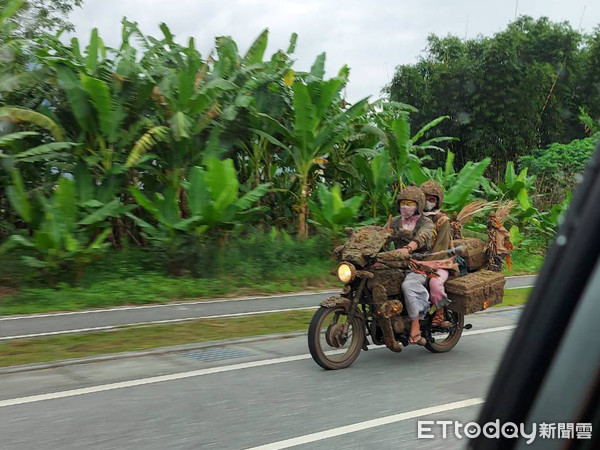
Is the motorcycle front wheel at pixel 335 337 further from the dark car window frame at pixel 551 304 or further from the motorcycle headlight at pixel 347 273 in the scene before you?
the dark car window frame at pixel 551 304

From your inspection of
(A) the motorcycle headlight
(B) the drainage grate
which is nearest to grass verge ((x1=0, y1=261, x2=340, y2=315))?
(B) the drainage grate

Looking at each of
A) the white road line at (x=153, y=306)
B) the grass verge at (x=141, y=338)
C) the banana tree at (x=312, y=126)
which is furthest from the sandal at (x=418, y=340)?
the banana tree at (x=312, y=126)

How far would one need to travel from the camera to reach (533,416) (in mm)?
1179

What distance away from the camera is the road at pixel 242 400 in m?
4.97

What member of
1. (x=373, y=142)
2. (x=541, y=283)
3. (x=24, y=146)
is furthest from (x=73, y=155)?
(x=541, y=283)

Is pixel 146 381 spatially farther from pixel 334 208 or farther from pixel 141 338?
pixel 334 208

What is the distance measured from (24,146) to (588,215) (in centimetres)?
1441

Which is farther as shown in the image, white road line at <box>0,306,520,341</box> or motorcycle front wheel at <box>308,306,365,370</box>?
white road line at <box>0,306,520,341</box>

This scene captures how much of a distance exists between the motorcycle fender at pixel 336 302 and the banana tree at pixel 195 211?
6277 millimetres

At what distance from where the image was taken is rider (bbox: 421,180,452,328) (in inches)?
299

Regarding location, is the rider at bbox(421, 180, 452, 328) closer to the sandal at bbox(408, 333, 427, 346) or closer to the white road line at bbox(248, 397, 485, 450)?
the sandal at bbox(408, 333, 427, 346)

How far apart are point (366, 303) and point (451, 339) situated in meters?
1.47

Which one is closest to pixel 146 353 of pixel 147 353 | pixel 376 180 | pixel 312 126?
pixel 147 353

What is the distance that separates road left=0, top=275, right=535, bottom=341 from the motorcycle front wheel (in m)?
3.60
